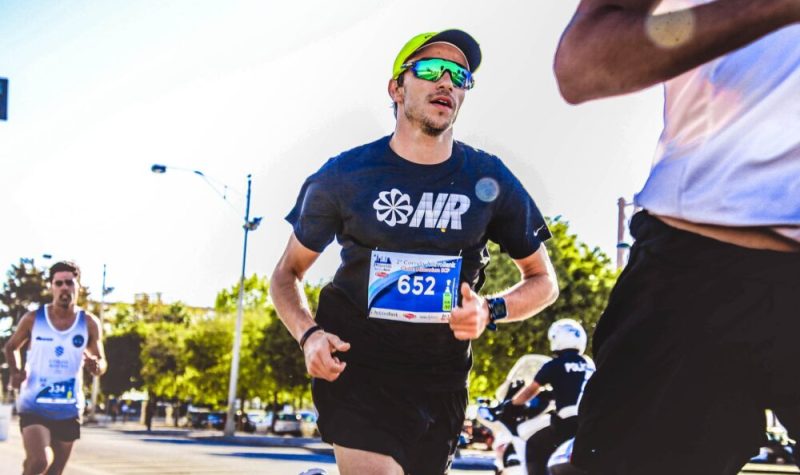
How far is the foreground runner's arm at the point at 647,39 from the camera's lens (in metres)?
1.45

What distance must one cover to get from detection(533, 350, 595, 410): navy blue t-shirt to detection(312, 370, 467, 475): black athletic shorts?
430 cm

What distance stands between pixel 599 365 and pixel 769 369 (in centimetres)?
31

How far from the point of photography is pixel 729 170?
1.85m

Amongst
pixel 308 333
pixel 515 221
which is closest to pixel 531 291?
pixel 515 221

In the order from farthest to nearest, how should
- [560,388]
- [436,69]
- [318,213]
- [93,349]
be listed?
[93,349], [560,388], [436,69], [318,213]

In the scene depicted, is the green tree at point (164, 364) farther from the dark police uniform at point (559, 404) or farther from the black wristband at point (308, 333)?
the black wristband at point (308, 333)

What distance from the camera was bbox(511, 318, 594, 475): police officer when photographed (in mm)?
8203

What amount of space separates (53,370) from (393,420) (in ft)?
→ 18.5

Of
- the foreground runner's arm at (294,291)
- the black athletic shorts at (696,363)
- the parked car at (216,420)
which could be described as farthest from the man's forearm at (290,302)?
the parked car at (216,420)

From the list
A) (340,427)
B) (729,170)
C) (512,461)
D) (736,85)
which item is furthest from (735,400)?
(512,461)

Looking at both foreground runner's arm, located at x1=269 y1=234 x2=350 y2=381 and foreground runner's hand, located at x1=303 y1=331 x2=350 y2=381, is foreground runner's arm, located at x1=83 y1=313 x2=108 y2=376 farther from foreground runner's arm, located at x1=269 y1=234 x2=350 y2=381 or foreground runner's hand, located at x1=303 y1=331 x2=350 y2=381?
foreground runner's hand, located at x1=303 y1=331 x2=350 y2=381

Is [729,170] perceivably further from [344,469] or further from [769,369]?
[344,469]

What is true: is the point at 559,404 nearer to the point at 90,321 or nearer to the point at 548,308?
the point at 90,321

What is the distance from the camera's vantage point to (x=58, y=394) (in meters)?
8.55
